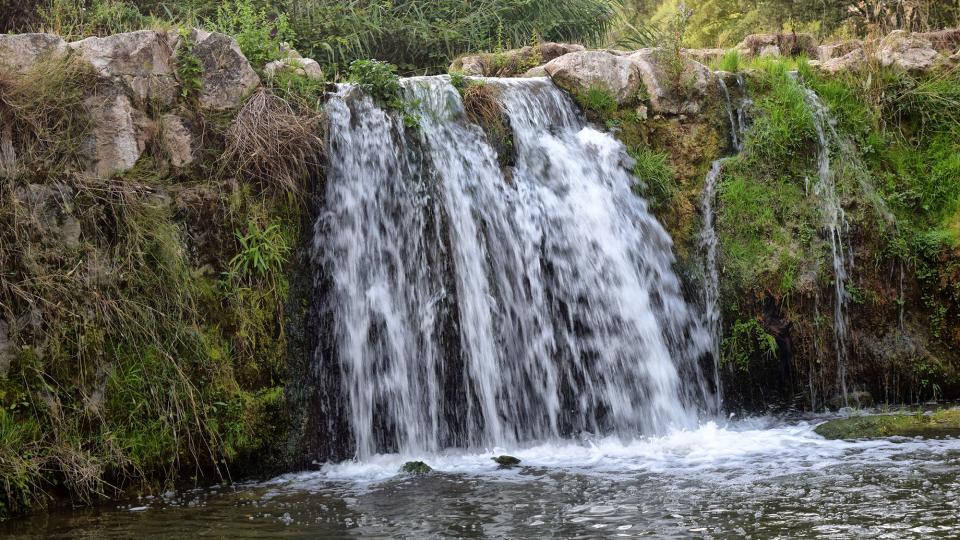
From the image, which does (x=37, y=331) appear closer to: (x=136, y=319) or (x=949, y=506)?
(x=136, y=319)

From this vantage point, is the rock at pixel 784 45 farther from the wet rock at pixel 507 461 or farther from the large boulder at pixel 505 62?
the wet rock at pixel 507 461

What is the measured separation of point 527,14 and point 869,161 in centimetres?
561

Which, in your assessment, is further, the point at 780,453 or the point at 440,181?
the point at 440,181

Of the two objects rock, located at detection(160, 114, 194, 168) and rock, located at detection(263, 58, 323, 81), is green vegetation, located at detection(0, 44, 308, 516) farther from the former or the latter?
rock, located at detection(263, 58, 323, 81)

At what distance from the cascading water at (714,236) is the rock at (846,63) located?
96cm

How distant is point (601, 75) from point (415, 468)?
14.3 feet

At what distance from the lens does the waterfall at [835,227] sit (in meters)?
7.82

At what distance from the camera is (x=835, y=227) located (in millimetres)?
8023

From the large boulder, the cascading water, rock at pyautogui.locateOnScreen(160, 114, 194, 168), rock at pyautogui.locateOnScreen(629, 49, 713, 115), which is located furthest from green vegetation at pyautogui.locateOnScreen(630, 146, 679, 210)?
rock at pyautogui.locateOnScreen(160, 114, 194, 168)

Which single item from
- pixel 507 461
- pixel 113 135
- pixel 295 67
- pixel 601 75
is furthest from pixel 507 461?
pixel 601 75

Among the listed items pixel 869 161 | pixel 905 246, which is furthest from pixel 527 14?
pixel 905 246

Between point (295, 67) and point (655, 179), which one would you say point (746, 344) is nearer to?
point (655, 179)

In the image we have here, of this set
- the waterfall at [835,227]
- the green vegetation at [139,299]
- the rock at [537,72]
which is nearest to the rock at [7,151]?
the green vegetation at [139,299]

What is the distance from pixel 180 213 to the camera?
6.42m
